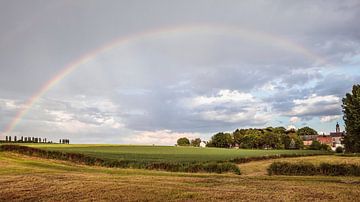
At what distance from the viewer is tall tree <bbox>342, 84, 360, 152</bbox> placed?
99812mm

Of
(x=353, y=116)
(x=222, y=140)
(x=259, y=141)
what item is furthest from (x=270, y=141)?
(x=353, y=116)

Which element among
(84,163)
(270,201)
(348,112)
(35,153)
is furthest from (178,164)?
(348,112)

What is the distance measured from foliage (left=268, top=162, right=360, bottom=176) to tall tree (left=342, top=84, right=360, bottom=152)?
6144cm

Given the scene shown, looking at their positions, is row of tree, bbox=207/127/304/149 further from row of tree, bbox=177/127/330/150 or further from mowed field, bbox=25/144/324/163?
mowed field, bbox=25/144/324/163

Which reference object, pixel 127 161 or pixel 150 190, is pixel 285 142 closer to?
pixel 127 161

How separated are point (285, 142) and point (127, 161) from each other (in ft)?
435

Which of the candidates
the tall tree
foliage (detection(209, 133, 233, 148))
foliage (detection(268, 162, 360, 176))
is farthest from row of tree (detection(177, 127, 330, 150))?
foliage (detection(268, 162, 360, 176))

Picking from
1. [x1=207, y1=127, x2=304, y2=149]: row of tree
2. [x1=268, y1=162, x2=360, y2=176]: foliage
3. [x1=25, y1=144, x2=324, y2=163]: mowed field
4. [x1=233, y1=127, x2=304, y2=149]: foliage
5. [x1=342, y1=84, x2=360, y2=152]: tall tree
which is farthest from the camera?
[x1=207, y1=127, x2=304, y2=149]: row of tree

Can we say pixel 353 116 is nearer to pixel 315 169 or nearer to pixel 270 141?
pixel 315 169

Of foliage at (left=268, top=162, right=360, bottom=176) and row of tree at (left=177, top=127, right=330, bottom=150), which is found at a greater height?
row of tree at (left=177, top=127, right=330, bottom=150)

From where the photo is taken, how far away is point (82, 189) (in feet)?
67.7

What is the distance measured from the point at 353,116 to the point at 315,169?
65019 millimetres

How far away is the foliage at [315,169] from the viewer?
42312 mm

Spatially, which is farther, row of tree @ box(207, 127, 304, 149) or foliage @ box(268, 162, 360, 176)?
row of tree @ box(207, 127, 304, 149)
